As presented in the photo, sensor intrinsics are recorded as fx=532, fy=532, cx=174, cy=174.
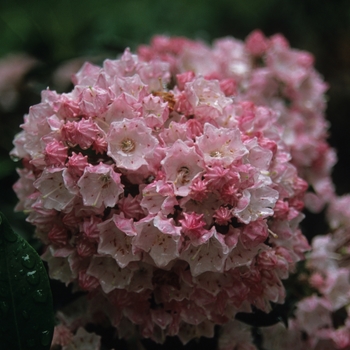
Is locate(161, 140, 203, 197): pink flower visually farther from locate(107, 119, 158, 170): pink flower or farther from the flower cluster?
the flower cluster

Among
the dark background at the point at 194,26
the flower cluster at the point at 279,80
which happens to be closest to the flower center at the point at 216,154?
the flower cluster at the point at 279,80

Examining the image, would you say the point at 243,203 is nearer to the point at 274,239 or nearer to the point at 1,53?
the point at 274,239

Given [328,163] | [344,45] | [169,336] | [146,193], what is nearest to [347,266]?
[328,163]

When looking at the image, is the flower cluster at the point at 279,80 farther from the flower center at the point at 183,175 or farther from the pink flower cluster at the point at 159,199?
the flower center at the point at 183,175

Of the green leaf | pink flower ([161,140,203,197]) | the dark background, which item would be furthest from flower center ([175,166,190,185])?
the dark background

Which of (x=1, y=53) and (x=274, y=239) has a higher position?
(x=1, y=53)

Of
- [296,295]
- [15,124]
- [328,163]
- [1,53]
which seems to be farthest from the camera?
[1,53]
